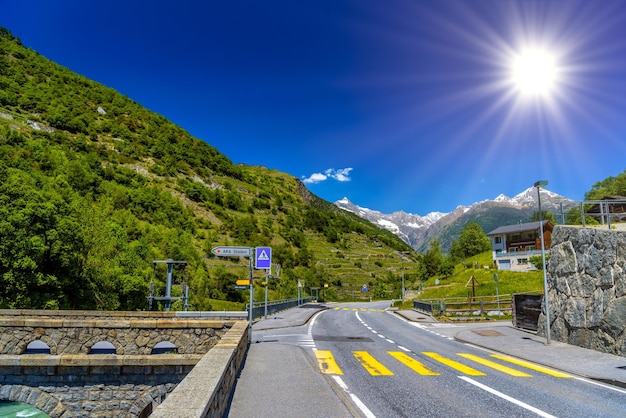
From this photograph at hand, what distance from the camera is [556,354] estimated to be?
14648 millimetres

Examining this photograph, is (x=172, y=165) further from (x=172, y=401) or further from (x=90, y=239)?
(x=172, y=401)

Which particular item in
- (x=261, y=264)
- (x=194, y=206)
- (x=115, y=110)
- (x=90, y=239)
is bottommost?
(x=261, y=264)

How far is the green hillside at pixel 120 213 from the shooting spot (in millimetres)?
31359

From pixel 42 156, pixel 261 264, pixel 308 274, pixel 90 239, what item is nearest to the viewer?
pixel 261 264

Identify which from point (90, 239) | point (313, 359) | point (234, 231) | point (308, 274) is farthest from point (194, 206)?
point (313, 359)

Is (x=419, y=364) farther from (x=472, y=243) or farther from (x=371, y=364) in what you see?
(x=472, y=243)

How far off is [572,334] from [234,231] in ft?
259

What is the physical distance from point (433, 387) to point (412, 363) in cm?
368

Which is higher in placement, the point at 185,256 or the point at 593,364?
the point at 185,256

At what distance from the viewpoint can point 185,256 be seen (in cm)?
5288

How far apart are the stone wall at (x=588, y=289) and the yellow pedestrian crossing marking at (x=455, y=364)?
6.19 metres

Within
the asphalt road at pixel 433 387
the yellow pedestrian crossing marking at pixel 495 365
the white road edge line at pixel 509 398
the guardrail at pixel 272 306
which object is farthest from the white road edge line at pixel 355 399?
the guardrail at pixel 272 306

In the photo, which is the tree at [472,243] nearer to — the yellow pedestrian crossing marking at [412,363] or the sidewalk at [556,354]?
the sidewalk at [556,354]

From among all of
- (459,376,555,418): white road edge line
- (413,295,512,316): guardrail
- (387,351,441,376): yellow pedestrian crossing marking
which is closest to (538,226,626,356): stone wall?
(387,351,441,376): yellow pedestrian crossing marking
